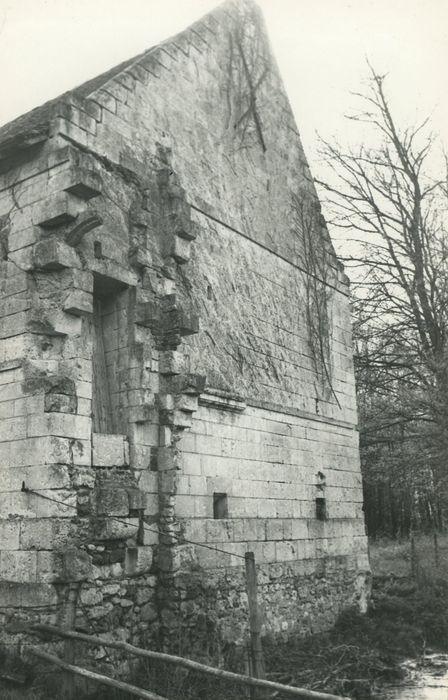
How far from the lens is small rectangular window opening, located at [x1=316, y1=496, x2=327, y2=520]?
39.0 ft

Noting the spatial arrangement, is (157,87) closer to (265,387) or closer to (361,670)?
(265,387)

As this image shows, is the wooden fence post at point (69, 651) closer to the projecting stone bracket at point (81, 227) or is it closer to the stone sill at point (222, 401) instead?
the stone sill at point (222, 401)

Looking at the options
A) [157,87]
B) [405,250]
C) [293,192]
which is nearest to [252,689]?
[157,87]

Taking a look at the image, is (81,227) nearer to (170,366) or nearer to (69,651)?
(170,366)

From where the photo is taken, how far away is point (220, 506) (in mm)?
9555

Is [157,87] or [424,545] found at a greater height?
[157,87]

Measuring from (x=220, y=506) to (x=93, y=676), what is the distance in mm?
3884

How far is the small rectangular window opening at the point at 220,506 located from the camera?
373 inches

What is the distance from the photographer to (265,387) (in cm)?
1108

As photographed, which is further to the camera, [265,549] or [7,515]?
[265,549]

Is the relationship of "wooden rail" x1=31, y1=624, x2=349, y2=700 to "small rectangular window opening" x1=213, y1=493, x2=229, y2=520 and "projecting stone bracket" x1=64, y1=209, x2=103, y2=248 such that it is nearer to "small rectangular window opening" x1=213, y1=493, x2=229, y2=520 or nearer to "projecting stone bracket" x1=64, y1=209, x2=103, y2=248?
"small rectangular window opening" x1=213, y1=493, x2=229, y2=520

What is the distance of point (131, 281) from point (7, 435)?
242cm

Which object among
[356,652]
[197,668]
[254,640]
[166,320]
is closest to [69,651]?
[197,668]

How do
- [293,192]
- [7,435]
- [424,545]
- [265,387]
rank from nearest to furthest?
[7,435] → [265,387] → [293,192] → [424,545]
